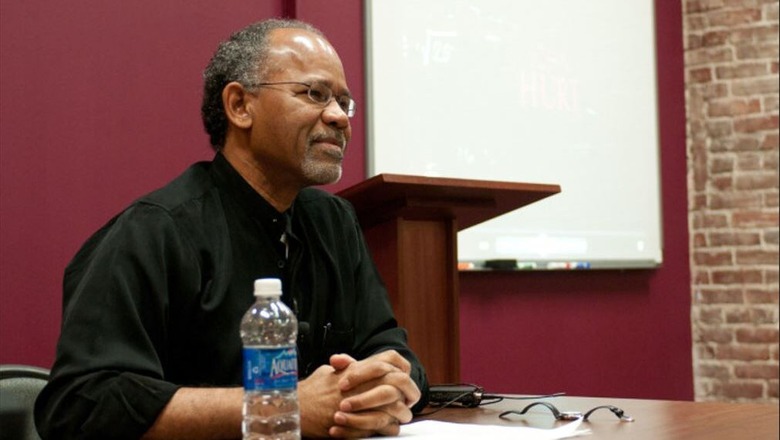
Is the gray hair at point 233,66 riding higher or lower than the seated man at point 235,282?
higher

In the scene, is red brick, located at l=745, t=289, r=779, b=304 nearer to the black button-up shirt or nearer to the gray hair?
the black button-up shirt

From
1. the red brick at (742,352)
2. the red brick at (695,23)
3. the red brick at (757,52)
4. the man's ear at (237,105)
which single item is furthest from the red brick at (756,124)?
the man's ear at (237,105)

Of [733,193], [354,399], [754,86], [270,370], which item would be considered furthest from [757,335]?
[270,370]

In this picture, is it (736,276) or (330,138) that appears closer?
(330,138)

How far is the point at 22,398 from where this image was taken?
1.62 metres

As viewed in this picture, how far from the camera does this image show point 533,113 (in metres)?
3.90

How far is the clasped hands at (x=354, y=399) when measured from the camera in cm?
141

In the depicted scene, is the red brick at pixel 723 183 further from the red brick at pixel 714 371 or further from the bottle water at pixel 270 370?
the bottle water at pixel 270 370

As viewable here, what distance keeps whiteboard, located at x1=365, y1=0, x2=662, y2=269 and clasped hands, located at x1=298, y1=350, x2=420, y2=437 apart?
6.01 feet

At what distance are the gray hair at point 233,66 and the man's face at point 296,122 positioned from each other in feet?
0.09

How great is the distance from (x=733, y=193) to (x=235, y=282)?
3.54 metres

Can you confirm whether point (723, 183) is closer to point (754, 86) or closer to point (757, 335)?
point (754, 86)

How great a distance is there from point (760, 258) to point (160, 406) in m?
3.81

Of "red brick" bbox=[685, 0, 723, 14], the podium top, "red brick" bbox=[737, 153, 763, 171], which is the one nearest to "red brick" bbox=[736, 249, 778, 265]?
"red brick" bbox=[737, 153, 763, 171]
